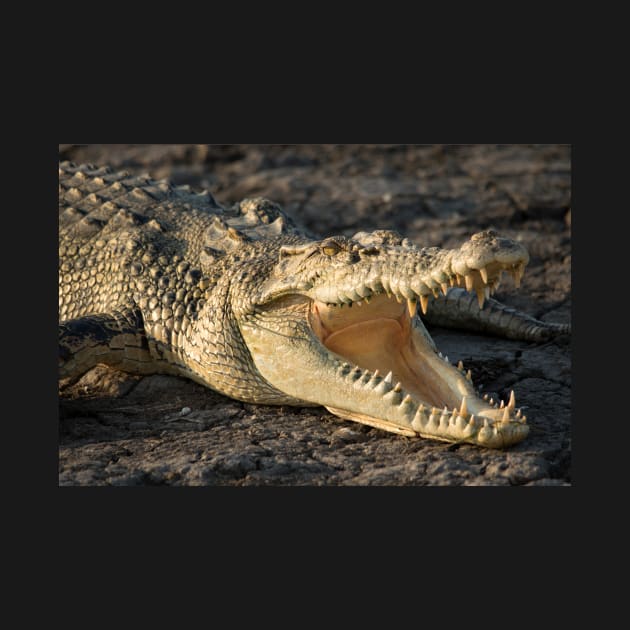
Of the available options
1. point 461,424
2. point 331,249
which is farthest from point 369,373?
point 331,249

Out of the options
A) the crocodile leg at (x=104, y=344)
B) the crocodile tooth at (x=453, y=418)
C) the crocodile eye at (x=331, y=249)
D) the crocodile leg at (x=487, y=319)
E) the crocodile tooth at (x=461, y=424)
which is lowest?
the crocodile tooth at (x=461, y=424)

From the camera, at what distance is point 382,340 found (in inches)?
201

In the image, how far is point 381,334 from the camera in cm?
509

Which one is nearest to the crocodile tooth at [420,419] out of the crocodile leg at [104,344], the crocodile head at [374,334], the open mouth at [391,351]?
the crocodile head at [374,334]

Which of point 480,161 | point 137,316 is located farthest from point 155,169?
point 137,316

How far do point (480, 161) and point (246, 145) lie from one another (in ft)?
9.95

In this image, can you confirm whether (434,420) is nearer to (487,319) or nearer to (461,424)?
(461,424)

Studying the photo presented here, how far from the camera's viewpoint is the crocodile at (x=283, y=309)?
453 centimetres

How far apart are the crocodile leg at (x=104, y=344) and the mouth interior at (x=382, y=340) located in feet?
4.74

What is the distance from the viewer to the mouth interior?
4.97 metres

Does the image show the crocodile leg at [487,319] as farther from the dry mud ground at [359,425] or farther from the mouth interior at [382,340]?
the mouth interior at [382,340]

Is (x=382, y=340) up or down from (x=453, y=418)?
up

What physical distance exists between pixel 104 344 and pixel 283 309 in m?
1.39

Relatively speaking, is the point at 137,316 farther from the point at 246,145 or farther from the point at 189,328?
the point at 246,145
